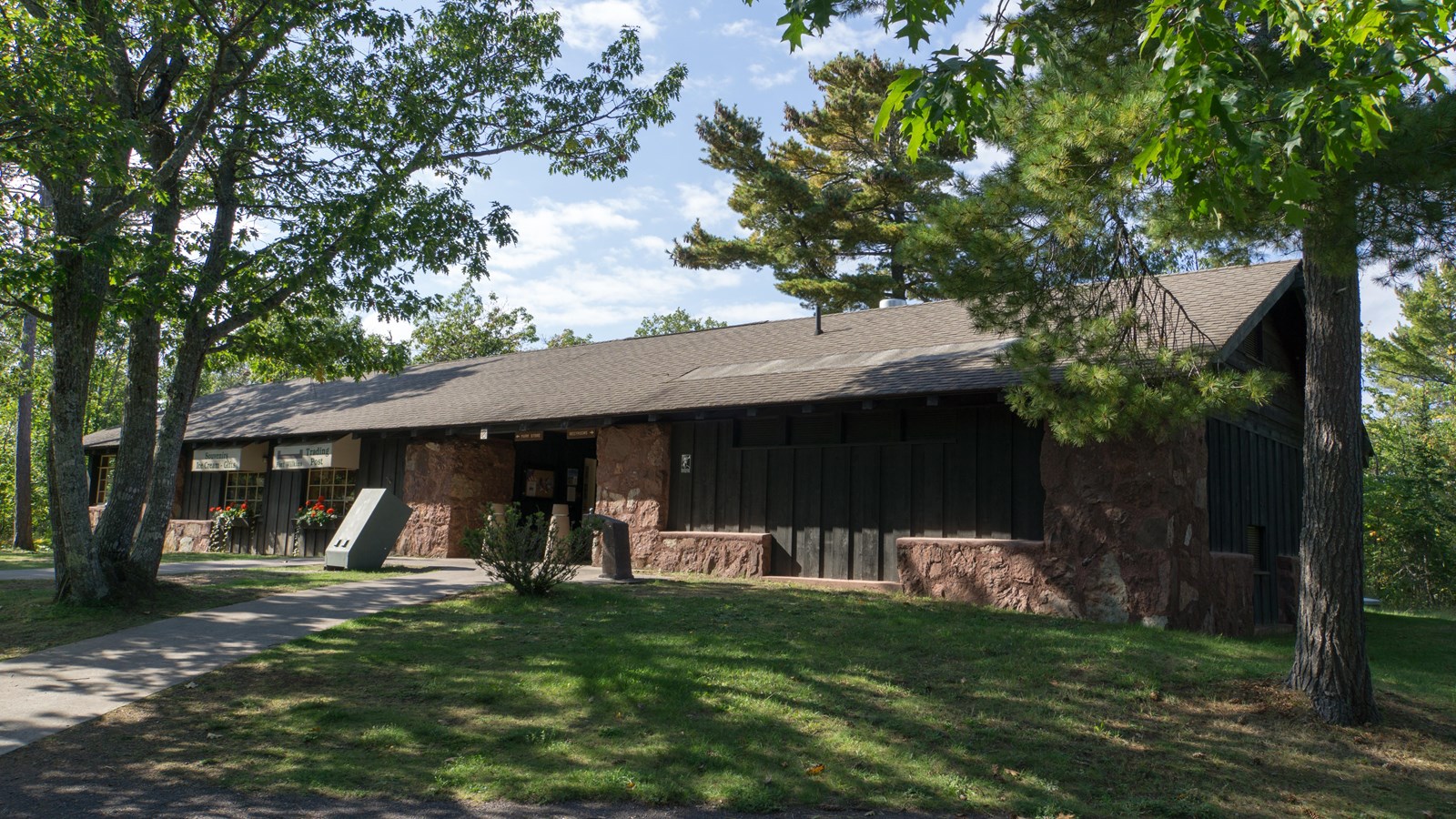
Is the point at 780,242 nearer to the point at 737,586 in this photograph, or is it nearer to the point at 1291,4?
the point at 737,586

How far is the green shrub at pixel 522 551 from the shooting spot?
10180 mm

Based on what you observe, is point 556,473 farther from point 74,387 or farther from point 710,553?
point 74,387

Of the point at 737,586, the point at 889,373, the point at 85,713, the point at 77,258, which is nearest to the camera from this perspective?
the point at 85,713

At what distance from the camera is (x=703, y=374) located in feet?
54.0

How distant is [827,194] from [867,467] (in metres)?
11.6

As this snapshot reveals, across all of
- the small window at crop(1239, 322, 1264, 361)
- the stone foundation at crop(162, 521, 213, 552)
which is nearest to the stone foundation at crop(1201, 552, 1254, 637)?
the small window at crop(1239, 322, 1264, 361)

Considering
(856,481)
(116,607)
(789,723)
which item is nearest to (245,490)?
(116,607)

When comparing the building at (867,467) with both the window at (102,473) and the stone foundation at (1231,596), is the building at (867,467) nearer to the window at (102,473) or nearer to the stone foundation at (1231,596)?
the stone foundation at (1231,596)

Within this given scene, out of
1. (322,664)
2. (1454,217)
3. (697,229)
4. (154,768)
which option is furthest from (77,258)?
(697,229)

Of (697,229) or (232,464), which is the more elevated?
(697,229)

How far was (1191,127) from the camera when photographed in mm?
4660

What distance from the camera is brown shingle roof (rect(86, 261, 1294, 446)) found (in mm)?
12664

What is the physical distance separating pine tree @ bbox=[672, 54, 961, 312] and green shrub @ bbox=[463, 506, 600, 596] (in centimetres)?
1280

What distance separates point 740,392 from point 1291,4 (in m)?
10.2
